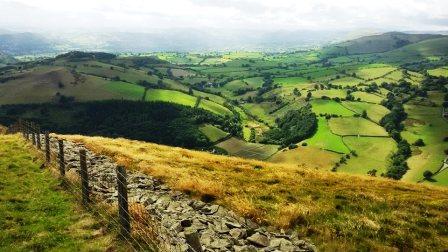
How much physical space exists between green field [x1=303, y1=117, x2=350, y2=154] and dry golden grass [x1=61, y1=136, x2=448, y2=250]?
13468cm

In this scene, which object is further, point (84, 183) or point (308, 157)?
point (308, 157)

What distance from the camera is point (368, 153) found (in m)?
159

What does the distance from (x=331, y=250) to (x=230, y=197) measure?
7.08 m

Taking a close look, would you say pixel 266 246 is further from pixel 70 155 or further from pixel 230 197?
pixel 70 155

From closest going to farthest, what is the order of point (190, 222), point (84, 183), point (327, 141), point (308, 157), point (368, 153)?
point (190, 222)
point (84, 183)
point (308, 157)
point (368, 153)
point (327, 141)

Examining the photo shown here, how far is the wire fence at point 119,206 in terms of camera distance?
14086mm

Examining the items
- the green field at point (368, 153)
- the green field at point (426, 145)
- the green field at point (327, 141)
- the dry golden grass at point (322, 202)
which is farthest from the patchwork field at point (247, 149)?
the dry golden grass at point (322, 202)

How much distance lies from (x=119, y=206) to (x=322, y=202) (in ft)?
39.0

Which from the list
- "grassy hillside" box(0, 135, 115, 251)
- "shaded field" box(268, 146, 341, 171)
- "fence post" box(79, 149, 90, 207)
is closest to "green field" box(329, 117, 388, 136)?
"shaded field" box(268, 146, 341, 171)

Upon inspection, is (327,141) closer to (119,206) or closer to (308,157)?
(308,157)

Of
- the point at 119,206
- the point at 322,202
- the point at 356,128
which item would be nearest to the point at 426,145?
the point at 356,128

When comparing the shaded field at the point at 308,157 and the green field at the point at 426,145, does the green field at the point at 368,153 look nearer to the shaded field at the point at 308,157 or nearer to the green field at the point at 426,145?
the shaded field at the point at 308,157

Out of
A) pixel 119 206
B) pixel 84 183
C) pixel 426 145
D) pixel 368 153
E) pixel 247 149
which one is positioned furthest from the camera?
pixel 247 149

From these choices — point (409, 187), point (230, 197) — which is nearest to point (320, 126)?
point (409, 187)
